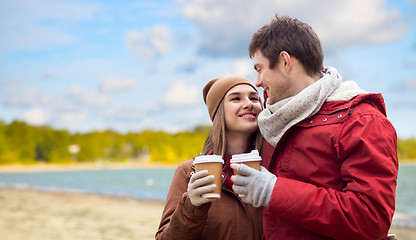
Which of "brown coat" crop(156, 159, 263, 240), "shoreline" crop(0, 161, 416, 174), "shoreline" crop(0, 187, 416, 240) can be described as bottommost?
"shoreline" crop(0, 161, 416, 174)

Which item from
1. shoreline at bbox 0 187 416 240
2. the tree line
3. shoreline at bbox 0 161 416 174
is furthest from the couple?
the tree line

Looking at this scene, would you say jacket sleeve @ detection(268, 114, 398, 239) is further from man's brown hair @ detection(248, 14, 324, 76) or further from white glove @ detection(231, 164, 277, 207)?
man's brown hair @ detection(248, 14, 324, 76)

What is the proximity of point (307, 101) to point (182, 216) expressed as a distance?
109cm

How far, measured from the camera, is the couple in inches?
73.8

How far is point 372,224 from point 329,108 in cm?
60

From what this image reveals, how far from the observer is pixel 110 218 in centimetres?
1262

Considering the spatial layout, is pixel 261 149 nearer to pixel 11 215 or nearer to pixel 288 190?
pixel 288 190

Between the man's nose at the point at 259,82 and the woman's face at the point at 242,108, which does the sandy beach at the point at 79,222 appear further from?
the man's nose at the point at 259,82

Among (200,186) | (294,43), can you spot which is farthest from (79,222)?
(294,43)

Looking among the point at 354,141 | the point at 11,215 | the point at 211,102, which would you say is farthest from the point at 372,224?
the point at 11,215

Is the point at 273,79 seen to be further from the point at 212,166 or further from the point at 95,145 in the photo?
the point at 95,145

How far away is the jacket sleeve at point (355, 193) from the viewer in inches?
73.0

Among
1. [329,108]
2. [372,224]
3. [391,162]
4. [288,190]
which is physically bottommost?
[372,224]

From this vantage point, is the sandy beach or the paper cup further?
the sandy beach
